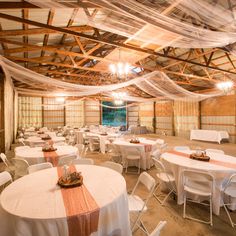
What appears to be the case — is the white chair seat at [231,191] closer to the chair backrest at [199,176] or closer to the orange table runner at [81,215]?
the chair backrest at [199,176]

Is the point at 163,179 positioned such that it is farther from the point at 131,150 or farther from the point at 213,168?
the point at 131,150

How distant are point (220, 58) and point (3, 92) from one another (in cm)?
914

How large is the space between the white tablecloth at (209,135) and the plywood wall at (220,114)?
1.71 ft

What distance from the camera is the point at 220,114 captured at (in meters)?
10.6

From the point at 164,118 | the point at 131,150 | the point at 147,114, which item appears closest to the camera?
the point at 131,150

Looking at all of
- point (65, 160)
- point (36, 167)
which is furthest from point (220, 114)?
point (36, 167)

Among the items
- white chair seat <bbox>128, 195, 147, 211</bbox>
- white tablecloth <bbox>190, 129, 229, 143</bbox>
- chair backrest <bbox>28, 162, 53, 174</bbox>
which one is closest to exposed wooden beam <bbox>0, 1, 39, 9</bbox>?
chair backrest <bbox>28, 162, 53, 174</bbox>

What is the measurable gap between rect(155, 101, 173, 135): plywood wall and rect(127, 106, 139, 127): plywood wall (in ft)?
8.85

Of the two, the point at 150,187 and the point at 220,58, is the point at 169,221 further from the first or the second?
the point at 220,58

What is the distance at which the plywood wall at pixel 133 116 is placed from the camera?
1765cm

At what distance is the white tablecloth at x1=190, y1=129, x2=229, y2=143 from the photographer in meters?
9.94

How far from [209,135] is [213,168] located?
8.59m

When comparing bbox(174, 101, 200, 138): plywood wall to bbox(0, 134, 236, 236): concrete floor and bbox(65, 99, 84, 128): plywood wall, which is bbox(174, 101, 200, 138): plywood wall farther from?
bbox(0, 134, 236, 236): concrete floor

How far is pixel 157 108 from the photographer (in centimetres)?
1536
